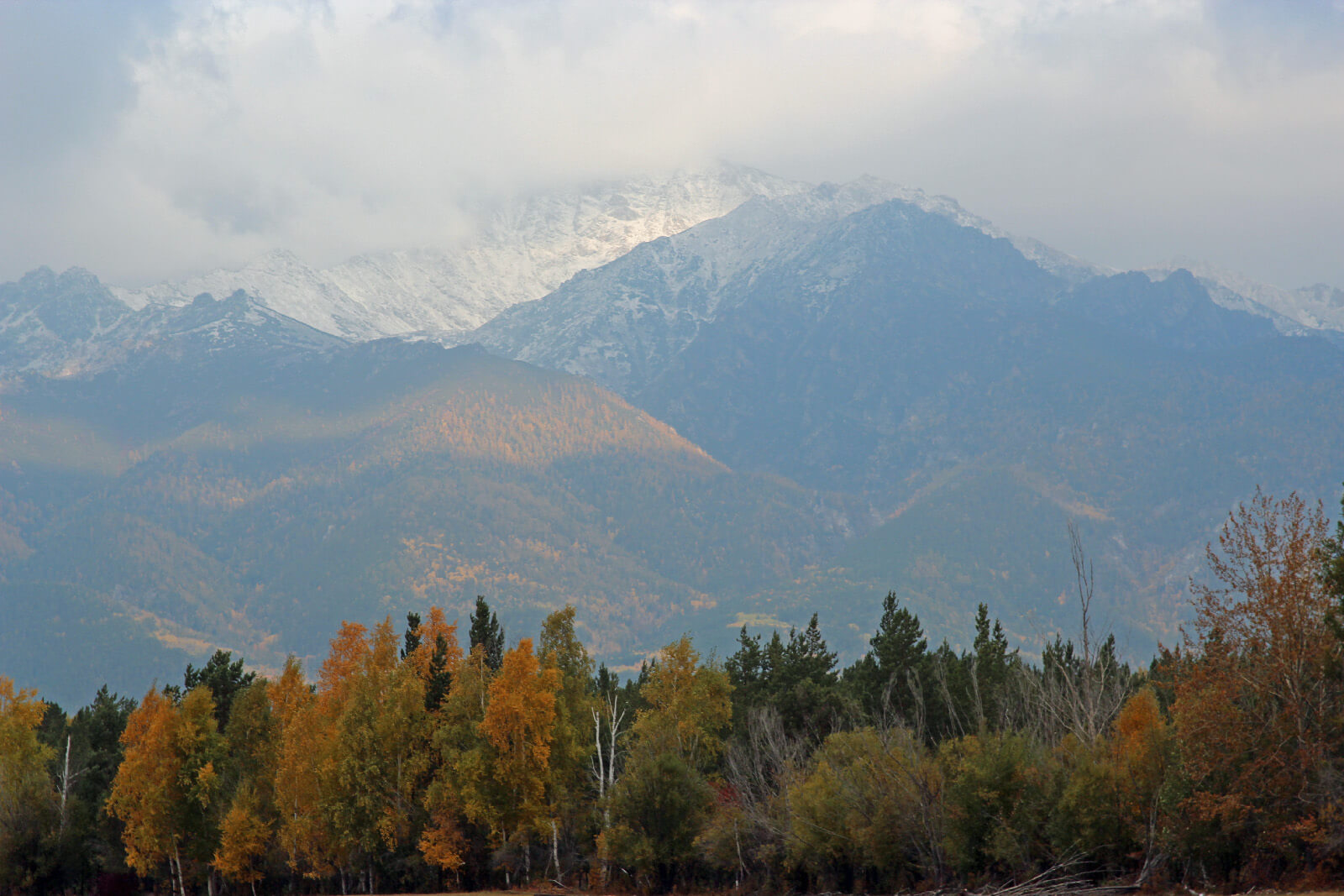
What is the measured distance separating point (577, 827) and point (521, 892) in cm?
615

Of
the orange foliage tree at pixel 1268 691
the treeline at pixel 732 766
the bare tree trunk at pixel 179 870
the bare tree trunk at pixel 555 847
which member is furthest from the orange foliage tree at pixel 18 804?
the orange foliage tree at pixel 1268 691

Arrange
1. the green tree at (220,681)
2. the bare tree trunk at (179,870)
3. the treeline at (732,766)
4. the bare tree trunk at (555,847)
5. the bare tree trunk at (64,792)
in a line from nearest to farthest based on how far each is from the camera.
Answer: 1. the treeline at (732,766)
2. the bare tree trunk at (555,847)
3. the bare tree trunk at (179,870)
4. the bare tree trunk at (64,792)
5. the green tree at (220,681)

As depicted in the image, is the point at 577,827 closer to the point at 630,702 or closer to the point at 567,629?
the point at 567,629

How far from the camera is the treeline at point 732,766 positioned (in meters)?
45.8

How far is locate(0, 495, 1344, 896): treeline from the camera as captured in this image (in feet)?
150

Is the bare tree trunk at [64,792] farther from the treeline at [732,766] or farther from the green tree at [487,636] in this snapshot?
the green tree at [487,636]

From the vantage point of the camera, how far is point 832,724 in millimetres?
86812

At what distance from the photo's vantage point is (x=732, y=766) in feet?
247

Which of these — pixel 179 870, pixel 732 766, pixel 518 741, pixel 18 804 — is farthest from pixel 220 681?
pixel 732 766

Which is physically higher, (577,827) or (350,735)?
(350,735)

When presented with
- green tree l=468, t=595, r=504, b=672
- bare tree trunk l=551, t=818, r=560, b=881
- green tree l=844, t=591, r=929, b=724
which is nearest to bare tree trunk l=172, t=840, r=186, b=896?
A: green tree l=468, t=595, r=504, b=672

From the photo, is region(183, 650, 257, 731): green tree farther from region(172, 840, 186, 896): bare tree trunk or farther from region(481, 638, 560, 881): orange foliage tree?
region(481, 638, 560, 881): orange foliage tree

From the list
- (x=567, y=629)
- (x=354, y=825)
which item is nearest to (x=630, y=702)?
(x=567, y=629)

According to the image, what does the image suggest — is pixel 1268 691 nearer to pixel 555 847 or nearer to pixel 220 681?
pixel 555 847
